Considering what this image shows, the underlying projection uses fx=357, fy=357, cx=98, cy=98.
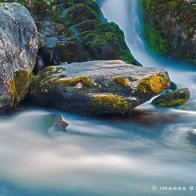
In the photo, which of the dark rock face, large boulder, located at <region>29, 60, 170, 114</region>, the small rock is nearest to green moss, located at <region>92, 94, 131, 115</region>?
large boulder, located at <region>29, 60, 170, 114</region>

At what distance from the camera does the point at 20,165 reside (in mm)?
6031

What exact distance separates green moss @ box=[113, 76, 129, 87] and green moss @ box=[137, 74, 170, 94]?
0.33 meters

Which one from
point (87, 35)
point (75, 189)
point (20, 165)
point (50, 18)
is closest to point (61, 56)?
point (87, 35)

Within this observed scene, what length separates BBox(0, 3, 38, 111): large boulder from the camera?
8219 mm

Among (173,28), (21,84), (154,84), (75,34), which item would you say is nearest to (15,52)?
(21,84)

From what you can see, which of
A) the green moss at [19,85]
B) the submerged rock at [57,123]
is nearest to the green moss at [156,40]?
the green moss at [19,85]

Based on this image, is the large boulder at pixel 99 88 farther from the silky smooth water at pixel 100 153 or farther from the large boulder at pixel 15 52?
the large boulder at pixel 15 52

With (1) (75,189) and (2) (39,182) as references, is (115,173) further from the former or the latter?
(2) (39,182)

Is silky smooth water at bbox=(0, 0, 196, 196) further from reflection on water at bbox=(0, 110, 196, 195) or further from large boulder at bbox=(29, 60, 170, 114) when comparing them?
large boulder at bbox=(29, 60, 170, 114)

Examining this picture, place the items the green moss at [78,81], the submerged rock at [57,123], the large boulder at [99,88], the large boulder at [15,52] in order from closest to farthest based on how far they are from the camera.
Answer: the submerged rock at [57,123]
the large boulder at [15,52]
the large boulder at [99,88]
the green moss at [78,81]

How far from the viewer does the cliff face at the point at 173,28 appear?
554 inches

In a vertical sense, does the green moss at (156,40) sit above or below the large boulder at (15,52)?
below

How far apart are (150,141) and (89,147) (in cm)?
141

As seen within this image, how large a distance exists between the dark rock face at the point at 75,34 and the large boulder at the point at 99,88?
2.06 meters
